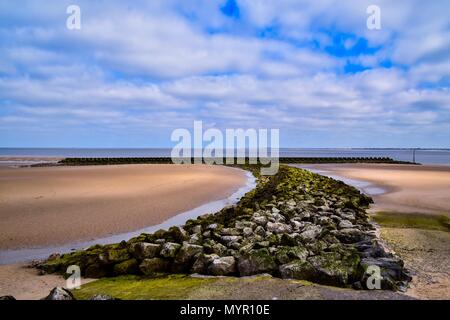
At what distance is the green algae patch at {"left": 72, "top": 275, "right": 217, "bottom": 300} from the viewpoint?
483 centimetres

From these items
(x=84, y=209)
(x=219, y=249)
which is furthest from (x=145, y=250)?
(x=84, y=209)

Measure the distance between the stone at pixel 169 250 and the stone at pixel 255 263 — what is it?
1339mm

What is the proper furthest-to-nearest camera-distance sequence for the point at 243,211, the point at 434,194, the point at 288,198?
the point at 434,194 < the point at 288,198 < the point at 243,211

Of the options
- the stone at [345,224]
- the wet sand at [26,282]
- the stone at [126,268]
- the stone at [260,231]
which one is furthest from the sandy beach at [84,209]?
the stone at [345,224]

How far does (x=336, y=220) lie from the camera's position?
10227 mm

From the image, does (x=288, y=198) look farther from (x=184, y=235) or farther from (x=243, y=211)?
(x=184, y=235)

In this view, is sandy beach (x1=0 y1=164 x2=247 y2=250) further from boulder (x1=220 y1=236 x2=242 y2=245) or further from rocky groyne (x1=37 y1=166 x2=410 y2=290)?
boulder (x1=220 y1=236 x2=242 y2=245)

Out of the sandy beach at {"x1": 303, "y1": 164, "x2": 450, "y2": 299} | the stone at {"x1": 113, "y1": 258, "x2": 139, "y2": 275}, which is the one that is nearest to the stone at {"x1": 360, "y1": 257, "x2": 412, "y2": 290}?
the sandy beach at {"x1": 303, "y1": 164, "x2": 450, "y2": 299}

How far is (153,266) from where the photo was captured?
636 centimetres

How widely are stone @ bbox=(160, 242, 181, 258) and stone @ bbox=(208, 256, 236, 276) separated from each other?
3.10ft

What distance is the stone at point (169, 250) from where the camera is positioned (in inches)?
259

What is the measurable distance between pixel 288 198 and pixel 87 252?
8552mm

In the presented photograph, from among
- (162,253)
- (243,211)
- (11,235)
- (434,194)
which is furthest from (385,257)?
(434,194)

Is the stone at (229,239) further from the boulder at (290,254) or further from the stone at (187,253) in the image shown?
the boulder at (290,254)
